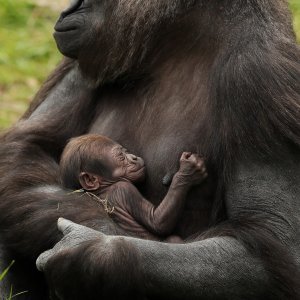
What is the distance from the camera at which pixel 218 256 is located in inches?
233

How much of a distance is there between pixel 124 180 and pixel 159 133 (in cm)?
33

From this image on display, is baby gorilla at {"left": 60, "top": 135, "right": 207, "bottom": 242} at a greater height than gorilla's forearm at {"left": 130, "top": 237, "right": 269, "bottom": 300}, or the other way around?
baby gorilla at {"left": 60, "top": 135, "right": 207, "bottom": 242}

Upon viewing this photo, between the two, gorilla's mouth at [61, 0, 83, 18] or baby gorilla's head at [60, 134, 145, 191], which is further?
gorilla's mouth at [61, 0, 83, 18]

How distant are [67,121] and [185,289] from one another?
1.62 meters

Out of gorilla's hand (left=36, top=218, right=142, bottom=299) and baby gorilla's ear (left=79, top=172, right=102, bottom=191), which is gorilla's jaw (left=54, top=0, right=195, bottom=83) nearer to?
baby gorilla's ear (left=79, top=172, right=102, bottom=191)

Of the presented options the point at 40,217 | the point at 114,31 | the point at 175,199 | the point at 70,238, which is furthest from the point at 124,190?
the point at 114,31

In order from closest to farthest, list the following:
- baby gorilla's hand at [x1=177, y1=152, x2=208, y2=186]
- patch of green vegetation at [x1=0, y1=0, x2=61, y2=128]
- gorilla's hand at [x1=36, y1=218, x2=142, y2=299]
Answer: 1. gorilla's hand at [x1=36, y1=218, x2=142, y2=299]
2. baby gorilla's hand at [x1=177, y1=152, x2=208, y2=186]
3. patch of green vegetation at [x1=0, y1=0, x2=61, y2=128]

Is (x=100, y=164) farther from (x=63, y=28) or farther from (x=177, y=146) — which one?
(x=63, y=28)

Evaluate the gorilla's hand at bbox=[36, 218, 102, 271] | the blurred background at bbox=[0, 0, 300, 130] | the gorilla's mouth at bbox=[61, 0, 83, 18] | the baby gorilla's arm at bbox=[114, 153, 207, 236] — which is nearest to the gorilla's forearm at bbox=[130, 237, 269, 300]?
the gorilla's hand at bbox=[36, 218, 102, 271]

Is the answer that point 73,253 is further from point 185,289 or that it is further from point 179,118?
point 179,118

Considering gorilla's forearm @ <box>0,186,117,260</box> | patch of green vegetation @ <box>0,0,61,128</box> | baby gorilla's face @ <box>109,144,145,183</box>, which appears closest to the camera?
gorilla's forearm @ <box>0,186,117,260</box>

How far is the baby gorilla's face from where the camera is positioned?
6430 mm

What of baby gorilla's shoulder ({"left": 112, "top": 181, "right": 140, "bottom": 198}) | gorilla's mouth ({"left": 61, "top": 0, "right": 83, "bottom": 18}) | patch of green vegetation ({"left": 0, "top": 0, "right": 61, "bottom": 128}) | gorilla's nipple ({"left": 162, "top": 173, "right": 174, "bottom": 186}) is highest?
gorilla's mouth ({"left": 61, "top": 0, "right": 83, "bottom": 18})

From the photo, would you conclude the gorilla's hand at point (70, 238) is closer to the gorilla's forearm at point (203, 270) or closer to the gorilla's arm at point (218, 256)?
the gorilla's arm at point (218, 256)
